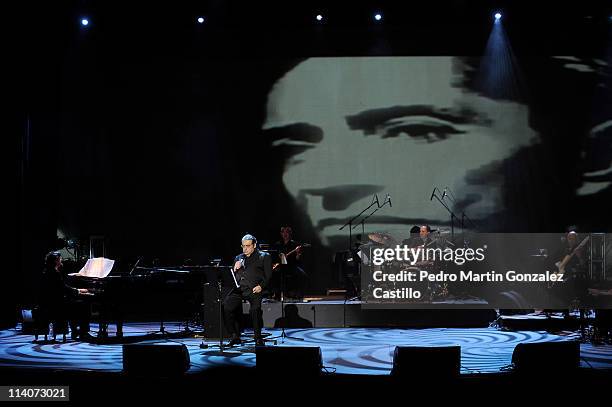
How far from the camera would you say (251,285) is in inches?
362

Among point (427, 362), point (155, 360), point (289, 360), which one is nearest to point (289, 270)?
point (155, 360)

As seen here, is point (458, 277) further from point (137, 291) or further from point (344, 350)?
point (137, 291)

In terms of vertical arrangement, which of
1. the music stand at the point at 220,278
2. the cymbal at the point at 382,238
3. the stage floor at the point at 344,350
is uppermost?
the cymbal at the point at 382,238

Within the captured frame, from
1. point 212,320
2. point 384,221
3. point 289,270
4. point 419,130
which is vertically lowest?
point 212,320

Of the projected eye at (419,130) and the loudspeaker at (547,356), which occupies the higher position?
the projected eye at (419,130)

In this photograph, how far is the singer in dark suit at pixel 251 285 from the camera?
9.13 meters

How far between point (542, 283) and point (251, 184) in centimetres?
587

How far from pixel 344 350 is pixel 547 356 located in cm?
373

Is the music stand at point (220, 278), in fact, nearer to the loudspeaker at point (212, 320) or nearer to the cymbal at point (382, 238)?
the loudspeaker at point (212, 320)

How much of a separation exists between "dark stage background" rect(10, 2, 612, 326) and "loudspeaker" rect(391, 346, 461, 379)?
877 cm

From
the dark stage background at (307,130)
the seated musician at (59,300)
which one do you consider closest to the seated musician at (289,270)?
the dark stage background at (307,130)

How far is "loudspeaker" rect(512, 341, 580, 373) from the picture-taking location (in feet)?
17.8

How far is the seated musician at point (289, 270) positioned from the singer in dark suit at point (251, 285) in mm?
3213

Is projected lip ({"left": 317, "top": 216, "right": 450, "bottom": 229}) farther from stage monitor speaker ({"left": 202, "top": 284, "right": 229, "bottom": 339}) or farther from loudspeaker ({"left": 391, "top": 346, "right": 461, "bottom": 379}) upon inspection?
loudspeaker ({"left": 391, "top": 346, "right": 461, "bottom": 379})
